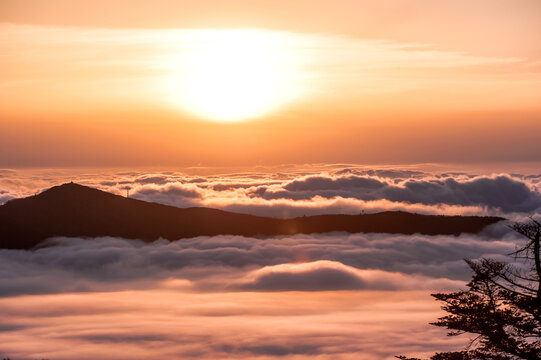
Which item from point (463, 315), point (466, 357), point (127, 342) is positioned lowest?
point (466, 357)

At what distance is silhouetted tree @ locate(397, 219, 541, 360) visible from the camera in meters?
28.5

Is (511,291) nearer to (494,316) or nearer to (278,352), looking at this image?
(494,316)

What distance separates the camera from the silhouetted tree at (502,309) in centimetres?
2848

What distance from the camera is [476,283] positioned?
29906mm

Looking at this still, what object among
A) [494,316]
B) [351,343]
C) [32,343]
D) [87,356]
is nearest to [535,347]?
[494,316]

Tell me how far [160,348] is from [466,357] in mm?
157590

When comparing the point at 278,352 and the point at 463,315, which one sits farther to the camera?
the point at 278,352

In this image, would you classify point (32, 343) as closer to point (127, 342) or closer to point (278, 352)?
point (127, 342)

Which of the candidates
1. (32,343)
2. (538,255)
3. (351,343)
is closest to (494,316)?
(538,255)

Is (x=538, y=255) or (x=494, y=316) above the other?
(x=538, y=255)

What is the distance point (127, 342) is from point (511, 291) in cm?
16434

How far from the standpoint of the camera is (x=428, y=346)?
521 feet

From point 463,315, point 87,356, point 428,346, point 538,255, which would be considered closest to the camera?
point 538,255

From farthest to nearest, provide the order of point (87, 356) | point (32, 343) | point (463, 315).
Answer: point (32, 343), point (87, 356), point (463, 315)
